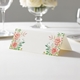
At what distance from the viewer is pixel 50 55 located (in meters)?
0.75

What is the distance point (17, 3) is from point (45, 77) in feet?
6.00

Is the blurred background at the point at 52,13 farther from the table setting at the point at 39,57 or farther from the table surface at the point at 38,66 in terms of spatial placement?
the table surface at the point at 38,66

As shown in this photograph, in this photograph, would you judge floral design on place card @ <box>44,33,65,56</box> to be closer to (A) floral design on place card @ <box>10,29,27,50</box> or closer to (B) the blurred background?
(A) floral design on place card @ <box>10,29,27,50</box>

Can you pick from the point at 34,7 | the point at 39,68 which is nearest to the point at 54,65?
the point at 39,68

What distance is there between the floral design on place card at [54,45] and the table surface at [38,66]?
18mm

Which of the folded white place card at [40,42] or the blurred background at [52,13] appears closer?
the folded white place card at [40,42]

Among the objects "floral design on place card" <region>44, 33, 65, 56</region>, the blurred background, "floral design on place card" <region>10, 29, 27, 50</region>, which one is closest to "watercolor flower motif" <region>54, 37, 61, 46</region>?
"floral design on place card" <region>44, 33, 65, 56</region>

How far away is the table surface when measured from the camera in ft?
1.87

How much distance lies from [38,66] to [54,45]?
13 centimetres

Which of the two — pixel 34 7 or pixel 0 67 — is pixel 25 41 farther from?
pixel 34 7

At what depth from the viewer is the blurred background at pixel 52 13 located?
2344 mm

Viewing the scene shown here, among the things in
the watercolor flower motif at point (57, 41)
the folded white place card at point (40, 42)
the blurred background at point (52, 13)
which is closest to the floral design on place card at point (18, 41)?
the folded white place card at point (40, 42)

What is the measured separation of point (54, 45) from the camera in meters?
0.75

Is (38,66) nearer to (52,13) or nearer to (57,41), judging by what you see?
(57,41)
